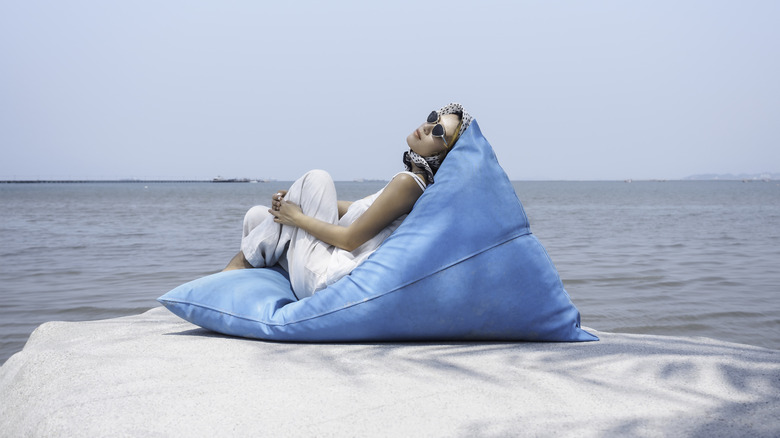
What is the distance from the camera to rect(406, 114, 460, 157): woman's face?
315 cm

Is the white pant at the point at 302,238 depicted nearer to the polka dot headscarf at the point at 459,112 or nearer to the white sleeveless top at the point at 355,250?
the white sleeveless top at the point at 355,250

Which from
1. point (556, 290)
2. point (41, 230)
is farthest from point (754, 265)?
point (41, 230)

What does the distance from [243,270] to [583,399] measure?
2.04m

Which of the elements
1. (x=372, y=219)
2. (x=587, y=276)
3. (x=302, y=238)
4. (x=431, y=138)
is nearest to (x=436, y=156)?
(x=431, y=138)

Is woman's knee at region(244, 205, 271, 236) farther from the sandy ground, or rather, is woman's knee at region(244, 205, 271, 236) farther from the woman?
the sandy ground

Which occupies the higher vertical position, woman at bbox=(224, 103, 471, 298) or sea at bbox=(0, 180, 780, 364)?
woman at bbox=(224, 103, 471, 298)

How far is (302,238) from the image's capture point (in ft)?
10.8

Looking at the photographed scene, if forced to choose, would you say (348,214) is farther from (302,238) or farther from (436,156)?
(436,156)

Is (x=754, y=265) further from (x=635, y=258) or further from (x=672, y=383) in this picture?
(x=672, y=383)

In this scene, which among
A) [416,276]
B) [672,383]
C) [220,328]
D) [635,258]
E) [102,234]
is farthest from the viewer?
[102,234]

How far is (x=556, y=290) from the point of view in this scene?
305 cm

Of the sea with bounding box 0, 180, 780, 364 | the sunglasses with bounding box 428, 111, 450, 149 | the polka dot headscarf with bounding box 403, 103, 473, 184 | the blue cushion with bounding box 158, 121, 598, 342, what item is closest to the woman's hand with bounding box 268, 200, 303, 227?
the blue cushion with bounding box 158, 121, 598, 342

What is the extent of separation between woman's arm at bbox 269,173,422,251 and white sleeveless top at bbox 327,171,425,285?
0.04m

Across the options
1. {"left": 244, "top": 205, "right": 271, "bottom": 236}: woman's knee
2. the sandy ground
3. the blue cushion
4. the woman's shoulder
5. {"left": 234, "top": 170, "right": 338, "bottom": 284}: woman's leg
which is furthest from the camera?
{"left": 244, "top": 205, "right": 271, "bottom": 236}: woman's knee
